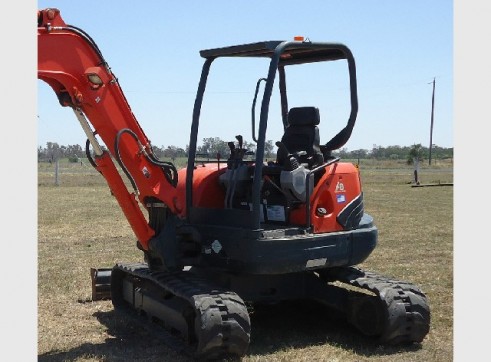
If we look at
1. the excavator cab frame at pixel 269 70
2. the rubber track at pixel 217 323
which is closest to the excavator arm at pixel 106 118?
the excavator cab frame at pixel 269 70

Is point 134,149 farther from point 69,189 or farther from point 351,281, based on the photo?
point 69,189

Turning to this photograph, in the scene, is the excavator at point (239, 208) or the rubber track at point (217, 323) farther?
the excavator at point (239, 208)

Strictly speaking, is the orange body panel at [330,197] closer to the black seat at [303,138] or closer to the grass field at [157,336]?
the black seat at [303,138]

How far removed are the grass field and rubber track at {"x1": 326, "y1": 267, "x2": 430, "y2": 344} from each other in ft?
0.40

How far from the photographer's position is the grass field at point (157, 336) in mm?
6633

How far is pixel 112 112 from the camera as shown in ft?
22.2

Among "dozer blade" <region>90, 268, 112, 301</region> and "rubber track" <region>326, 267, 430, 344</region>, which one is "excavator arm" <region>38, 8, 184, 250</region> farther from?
"rubber track" <region>326, 267, 430, 344</region>

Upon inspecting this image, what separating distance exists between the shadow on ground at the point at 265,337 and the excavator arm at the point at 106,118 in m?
0.97

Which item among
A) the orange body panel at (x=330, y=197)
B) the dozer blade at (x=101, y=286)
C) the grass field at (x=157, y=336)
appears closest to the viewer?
the grass field at (x=157, y=336)

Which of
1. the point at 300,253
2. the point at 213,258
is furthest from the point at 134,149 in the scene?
the point at 300,253

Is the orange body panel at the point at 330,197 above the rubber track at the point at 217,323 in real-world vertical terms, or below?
above

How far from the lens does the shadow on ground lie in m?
6.52

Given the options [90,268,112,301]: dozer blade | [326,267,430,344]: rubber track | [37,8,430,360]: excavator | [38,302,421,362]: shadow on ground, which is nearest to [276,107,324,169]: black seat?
[37,8,430,360]: excavator

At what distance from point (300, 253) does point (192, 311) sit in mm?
1145
